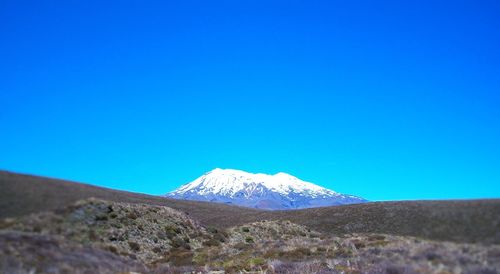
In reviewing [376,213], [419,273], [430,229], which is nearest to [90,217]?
[430,229]

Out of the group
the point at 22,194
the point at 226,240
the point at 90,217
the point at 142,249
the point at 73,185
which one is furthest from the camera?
the point at 226,240

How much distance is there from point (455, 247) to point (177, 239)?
30.7 m

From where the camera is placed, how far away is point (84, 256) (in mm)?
15555

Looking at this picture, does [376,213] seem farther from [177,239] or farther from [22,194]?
[22,194]

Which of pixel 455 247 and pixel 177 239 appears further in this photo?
pixel 177 239

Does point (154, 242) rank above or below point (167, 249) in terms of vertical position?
above

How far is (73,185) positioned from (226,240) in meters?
25.0

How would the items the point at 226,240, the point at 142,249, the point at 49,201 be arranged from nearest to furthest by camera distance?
the point at 49,201
the point at 142,249
the point at 226,240

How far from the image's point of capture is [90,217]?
26.7m

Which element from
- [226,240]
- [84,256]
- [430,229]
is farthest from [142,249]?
[430,229]

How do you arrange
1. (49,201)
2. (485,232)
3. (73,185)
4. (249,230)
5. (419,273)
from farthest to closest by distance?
(249,230) → (73,185) → (49,201) → (485,232) → (419,273)

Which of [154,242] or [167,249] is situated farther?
[154,242]

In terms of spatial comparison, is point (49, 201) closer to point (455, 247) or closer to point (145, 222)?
point (455, 247)

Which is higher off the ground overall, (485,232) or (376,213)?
(376,213)
